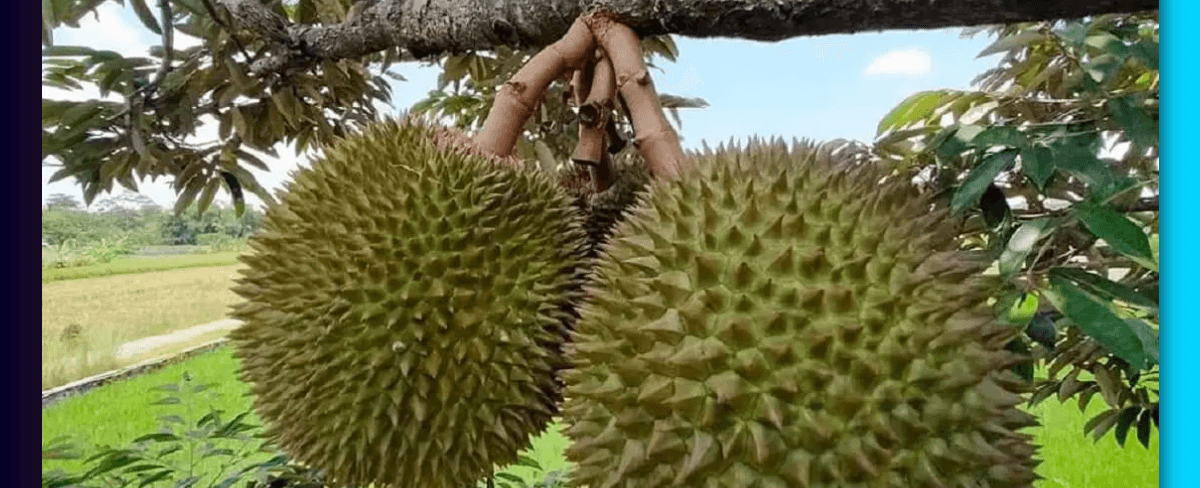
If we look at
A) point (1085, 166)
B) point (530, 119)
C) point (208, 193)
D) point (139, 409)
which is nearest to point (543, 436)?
point (530, 119)

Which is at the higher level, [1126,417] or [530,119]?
[530,119]

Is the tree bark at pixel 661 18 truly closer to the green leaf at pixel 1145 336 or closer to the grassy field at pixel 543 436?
the green leaf at pixel 1145 336

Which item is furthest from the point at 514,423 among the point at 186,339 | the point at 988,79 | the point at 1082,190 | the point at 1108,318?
the point at 186,339

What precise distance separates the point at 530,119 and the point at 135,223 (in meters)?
0.67

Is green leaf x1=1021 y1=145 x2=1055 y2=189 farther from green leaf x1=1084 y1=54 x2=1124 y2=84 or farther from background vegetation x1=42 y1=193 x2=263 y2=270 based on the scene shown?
background vegetation x1=42 y1=193 x2=263 y2=270

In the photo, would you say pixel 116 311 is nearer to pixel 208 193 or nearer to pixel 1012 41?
pixel 208 193

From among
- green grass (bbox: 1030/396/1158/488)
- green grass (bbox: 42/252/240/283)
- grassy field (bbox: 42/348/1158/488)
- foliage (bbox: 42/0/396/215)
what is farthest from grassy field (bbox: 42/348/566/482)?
green grass (bbox: 1030/396/1158/488)

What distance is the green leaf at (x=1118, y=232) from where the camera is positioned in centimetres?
50

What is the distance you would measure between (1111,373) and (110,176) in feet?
3.87

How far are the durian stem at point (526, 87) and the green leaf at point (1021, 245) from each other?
0.31 meters

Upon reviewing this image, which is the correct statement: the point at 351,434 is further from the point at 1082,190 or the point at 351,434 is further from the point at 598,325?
the point at 1082,190

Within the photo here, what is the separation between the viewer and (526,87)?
2.13 ft

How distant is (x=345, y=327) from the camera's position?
551mm

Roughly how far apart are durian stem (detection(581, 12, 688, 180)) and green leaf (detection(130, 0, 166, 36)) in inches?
28.1
